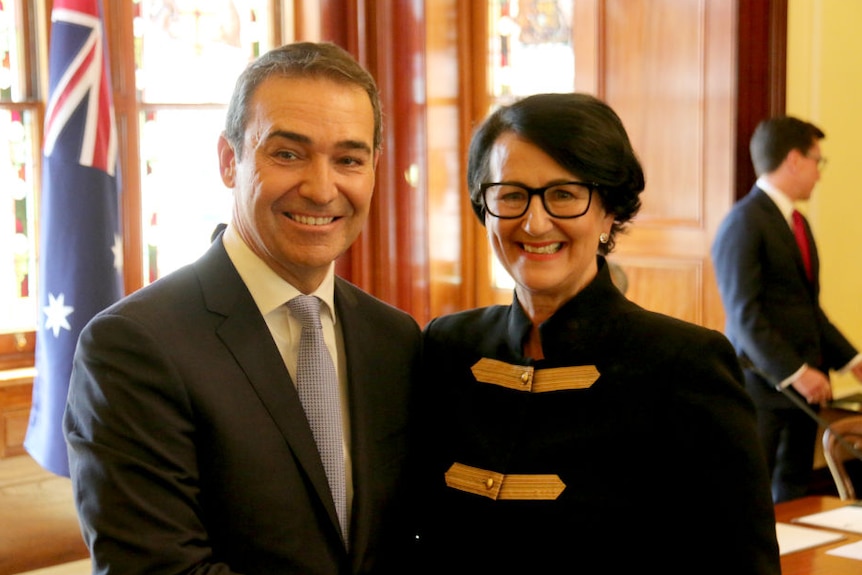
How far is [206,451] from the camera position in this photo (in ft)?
5.18

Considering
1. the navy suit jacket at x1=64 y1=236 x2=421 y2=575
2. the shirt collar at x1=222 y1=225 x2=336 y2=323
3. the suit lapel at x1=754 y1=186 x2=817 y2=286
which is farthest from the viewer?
the suit lapel at x1=754 y1=186 x2=817 y2=286

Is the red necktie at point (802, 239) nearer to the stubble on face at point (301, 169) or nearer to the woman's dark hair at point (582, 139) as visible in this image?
the woman's dark hair at point (582, 139)

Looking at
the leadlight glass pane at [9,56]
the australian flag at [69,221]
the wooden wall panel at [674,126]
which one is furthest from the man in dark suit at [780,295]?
the leadlight glass pane at [9,56]

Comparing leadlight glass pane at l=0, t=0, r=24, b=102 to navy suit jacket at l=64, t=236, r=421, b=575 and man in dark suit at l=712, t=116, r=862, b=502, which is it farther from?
man in dark suit at l=712, t=116, r=862, b=502

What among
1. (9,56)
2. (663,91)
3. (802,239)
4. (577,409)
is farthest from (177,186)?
(577,409)

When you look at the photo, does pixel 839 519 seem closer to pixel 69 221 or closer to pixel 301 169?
pixel 301 169

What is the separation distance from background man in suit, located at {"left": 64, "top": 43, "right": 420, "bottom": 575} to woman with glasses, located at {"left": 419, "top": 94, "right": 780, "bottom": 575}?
132mm

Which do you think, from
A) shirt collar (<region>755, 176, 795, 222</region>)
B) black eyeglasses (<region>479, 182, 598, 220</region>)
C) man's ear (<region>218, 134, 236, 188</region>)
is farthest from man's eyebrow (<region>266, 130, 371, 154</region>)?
shirt collar (<region>755, 176, 795, 222</region>)

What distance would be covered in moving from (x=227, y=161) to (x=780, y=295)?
2.99 metres

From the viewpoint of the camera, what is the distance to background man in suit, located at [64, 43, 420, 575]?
1.52 meters

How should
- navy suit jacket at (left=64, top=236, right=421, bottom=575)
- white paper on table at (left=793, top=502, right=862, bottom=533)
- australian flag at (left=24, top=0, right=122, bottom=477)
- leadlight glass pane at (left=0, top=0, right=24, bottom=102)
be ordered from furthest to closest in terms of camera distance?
leadlight glass pane at (left=0, top=0, right=24, bottom=102) < australian flag at (left=24, top=0, right=122, bottom=477) < white paper on table at (left=793, top=502, right=862, bottom=533) < navy suit jacket at (left=64, top=236, right=421, bottom=575)

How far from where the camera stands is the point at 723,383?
1600 mm

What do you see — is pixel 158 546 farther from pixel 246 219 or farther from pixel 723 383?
pixel 723 383

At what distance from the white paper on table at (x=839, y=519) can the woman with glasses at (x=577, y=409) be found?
112cm
